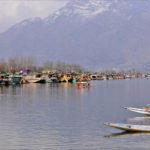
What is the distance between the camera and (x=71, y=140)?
149 feet

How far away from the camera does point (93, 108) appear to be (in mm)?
74938

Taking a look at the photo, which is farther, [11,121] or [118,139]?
[11,121]

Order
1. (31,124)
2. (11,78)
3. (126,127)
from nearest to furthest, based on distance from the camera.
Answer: (126,127) → (31,124) → (11,78)

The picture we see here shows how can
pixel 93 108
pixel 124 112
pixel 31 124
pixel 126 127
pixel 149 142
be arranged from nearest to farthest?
pixel 149 142 → pixel 126 127 → pixel 31 124 → pixel 124 112 → pixel 93 108

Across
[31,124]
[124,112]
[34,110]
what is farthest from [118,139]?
[34,110]

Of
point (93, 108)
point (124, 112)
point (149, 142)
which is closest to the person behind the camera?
point (149, 142)

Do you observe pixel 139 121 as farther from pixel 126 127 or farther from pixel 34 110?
pixel 34 110

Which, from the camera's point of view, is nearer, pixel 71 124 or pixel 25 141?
pixel 25 141

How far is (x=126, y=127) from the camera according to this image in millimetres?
47469

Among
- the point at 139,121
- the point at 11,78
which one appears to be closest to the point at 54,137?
the point at 139,121

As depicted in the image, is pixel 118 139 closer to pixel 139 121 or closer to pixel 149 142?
pixel 149 142

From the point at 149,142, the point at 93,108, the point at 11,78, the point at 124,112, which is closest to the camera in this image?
the point at 149,142

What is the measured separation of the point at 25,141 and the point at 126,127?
11.3 meters

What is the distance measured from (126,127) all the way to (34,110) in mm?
26787
